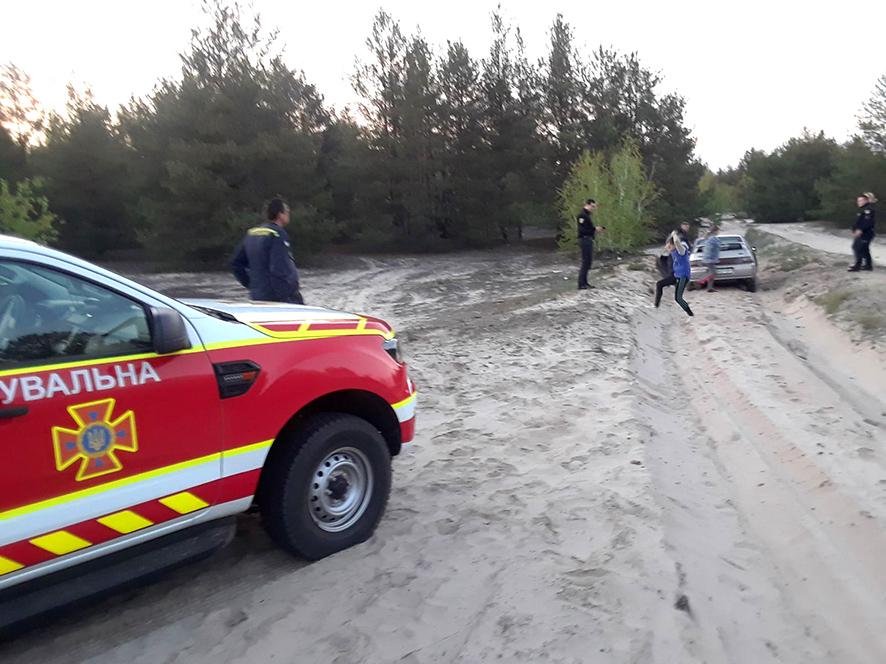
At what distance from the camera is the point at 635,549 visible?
395 cm

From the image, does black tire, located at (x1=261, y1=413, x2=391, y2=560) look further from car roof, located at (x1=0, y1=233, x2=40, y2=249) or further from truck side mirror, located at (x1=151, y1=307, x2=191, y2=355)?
car roof, located at (x1=0, y1=233, x2=40, y2=249)

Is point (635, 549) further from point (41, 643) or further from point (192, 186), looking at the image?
point (192, 186)

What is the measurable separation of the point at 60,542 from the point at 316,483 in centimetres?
136

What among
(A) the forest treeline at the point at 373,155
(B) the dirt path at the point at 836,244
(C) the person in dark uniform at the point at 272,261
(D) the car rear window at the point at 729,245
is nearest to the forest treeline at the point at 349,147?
(A) the forest treeline at the point at 373,155

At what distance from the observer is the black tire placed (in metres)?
3.62

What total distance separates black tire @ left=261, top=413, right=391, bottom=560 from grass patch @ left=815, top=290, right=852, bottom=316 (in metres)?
10.6

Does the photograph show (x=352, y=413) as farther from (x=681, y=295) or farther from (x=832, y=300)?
(x=832, y=300)

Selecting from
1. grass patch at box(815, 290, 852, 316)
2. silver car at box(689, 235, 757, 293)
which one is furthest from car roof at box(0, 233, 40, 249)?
silver car at box(689, 235, 757, 293)

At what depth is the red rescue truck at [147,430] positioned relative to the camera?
8.71 feet

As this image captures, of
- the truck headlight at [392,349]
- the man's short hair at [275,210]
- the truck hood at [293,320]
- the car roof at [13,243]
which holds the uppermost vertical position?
the man's short hair at [275,210]

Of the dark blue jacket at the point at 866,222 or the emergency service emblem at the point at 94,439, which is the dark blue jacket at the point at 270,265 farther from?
the dark blue jacket at the point at 866,222

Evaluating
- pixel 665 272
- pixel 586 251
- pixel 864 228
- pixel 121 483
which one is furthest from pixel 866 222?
pixel 121 483

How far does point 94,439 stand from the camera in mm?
2793

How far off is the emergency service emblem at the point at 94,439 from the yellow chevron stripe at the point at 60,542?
0.23m
